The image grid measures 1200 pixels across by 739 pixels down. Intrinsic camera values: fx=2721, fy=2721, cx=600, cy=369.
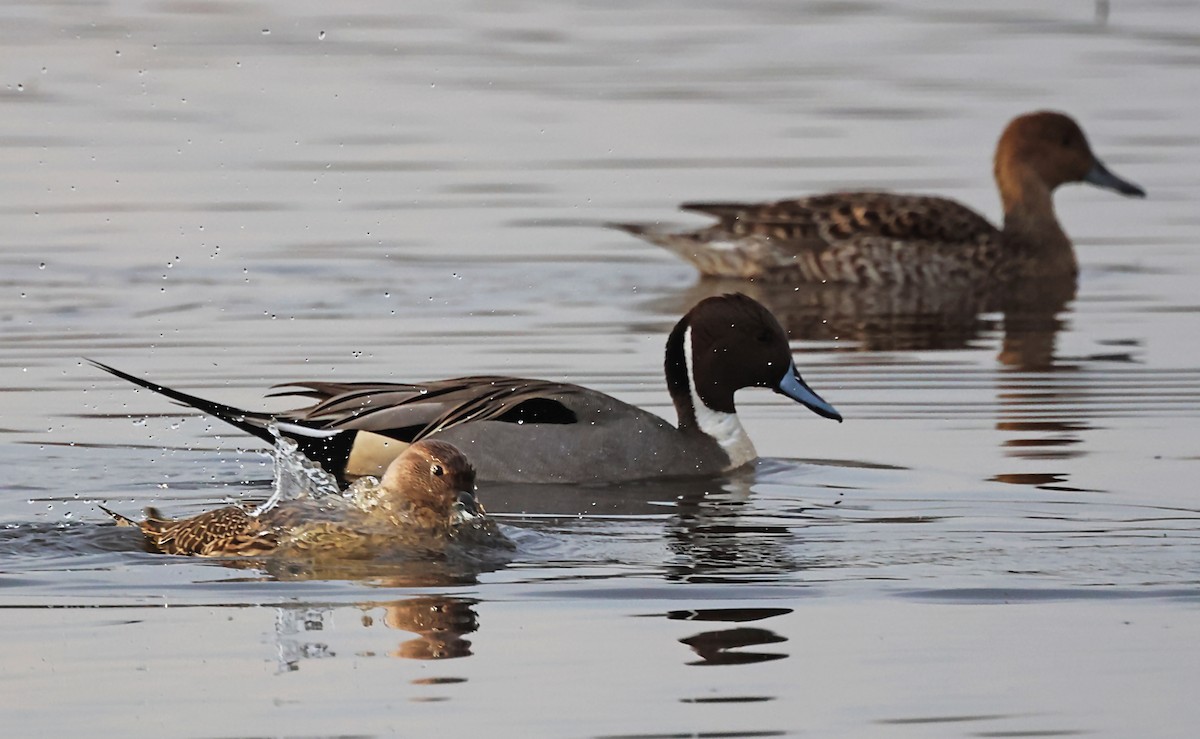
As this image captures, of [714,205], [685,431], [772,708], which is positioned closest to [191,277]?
[714,205]

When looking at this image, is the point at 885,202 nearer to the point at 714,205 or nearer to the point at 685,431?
the point at 714,205

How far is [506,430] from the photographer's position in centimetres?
1073

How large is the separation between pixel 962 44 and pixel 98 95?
27.7 feet

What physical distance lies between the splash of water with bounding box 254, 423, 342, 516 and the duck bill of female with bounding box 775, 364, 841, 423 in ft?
6.29

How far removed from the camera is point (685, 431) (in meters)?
11.2

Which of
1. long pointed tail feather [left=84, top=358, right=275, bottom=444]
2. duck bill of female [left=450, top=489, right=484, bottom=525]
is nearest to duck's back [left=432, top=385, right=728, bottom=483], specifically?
long pointed tail feather [left=84, top=358, right=275, bottom=444]

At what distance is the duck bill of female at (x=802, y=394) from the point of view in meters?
11.1

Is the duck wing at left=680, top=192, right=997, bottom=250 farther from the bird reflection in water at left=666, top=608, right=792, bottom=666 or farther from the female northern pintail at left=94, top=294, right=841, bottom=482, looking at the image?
the bird reflection in water at left=666, top=608, right=792, bottom=666

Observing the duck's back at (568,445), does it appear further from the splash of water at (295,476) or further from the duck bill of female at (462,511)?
the duck bill of female at (462,511)

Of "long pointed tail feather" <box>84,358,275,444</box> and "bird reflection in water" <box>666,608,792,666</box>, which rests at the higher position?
"long pointed tail feather" <box>84,358,275,444</box>

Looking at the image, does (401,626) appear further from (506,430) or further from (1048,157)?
(1048,157)

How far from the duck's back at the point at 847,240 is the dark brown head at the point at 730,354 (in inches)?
193

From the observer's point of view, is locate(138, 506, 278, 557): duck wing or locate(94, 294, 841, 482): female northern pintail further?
locate(94, 294, 841, 482): female northern pintail

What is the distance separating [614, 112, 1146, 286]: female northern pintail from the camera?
53.7 ft
